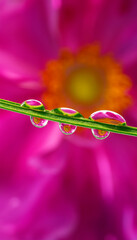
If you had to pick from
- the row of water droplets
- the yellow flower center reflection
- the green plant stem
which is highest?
the yellow flower center reflection

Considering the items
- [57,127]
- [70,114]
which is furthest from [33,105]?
[57,127]

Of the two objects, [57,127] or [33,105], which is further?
[57,127]

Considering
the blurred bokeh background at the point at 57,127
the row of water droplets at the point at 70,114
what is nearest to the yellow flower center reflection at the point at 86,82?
the blurred bokeh background at the point at 57,127

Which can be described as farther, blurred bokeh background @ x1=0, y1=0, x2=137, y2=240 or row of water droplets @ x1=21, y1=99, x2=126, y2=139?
blurred bokeh background @ x1=0, y1=0, x2=137, y2=240

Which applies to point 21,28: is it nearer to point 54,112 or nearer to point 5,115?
point 5,115

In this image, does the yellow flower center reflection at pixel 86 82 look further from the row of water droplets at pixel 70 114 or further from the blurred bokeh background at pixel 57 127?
the row of water droplets at pixel 70 114

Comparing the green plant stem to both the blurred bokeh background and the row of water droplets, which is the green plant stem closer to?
the row of water droplets

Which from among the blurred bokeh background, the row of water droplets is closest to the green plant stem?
the row of water droplets

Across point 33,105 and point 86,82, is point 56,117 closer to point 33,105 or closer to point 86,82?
point 33,105
